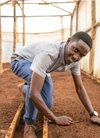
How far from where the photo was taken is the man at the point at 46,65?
1.98 m

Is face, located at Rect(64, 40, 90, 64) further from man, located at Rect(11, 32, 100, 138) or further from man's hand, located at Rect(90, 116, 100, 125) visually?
man's hand, located at Rect(90, 116, 100, 125)

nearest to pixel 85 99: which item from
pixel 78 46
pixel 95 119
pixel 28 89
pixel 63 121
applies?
pixel 95 119

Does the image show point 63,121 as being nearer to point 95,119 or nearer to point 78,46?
→ point 95,119

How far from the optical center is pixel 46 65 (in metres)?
2.02

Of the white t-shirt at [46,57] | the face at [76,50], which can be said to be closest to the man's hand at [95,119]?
the white t-shirt at [46,57]

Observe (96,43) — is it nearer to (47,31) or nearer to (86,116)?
(86,116)

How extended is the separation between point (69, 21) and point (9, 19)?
10.7 ft

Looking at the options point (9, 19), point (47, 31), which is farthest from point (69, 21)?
point (9, 19)

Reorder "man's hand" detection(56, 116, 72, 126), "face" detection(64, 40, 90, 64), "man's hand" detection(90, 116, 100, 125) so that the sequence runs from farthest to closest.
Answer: "man's hand" detection(90, 116, 100, 125) → "man's hand" detection(56, 116, 72, 126) → "face" detection(64, 40, 90, 64)

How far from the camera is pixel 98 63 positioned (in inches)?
241

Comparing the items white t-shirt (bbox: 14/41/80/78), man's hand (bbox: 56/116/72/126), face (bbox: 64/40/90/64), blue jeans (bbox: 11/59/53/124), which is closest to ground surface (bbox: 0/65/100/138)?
man's hand (bbox: 56/116/72/126)

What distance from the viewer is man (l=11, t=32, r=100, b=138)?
1976 mm

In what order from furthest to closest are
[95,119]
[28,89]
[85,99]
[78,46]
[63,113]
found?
1. [63,113]
2. [85,99]
3. [95,119]
4. [28,89]
5. [78,46]

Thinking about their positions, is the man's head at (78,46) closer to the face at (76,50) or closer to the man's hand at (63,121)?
the face at (76,50)
